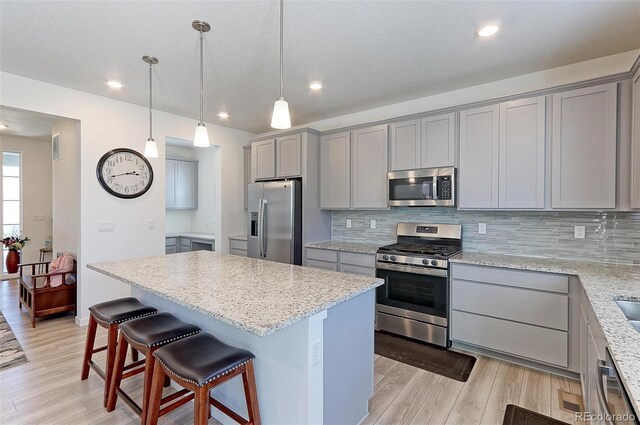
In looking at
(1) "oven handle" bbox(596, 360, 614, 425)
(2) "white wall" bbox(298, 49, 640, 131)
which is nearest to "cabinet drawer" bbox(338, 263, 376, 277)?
(2) "white wall" bbox(298, 49, 640, 131)

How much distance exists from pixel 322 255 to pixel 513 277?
2.04 meters

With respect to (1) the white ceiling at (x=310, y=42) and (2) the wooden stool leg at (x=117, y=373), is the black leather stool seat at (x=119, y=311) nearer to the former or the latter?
(2) the wooden stool leg at (x=117, y=373)

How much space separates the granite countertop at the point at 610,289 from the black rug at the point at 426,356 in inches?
34.2

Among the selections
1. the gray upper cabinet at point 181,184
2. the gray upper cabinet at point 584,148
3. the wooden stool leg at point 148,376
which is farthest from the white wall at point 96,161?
the gray upper cabinet at point 584,148

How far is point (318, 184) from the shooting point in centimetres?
423

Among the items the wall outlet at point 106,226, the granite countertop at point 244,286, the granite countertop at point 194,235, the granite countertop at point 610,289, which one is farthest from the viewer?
the granite countertop at point 194,235

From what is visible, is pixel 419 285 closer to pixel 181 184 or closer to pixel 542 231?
pixel 542 231

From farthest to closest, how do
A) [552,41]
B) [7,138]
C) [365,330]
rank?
[7,138] < [552,41] < [365,330]

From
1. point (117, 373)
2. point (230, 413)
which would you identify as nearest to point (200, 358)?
point (230, 413)

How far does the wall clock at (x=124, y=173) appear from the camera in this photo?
3.68 metres

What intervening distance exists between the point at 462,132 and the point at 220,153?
3560 mm

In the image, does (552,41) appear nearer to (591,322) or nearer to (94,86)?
(591,322)

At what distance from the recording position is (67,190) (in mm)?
4066

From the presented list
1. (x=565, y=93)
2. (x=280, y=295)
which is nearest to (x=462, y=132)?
(x=565, y=93)
